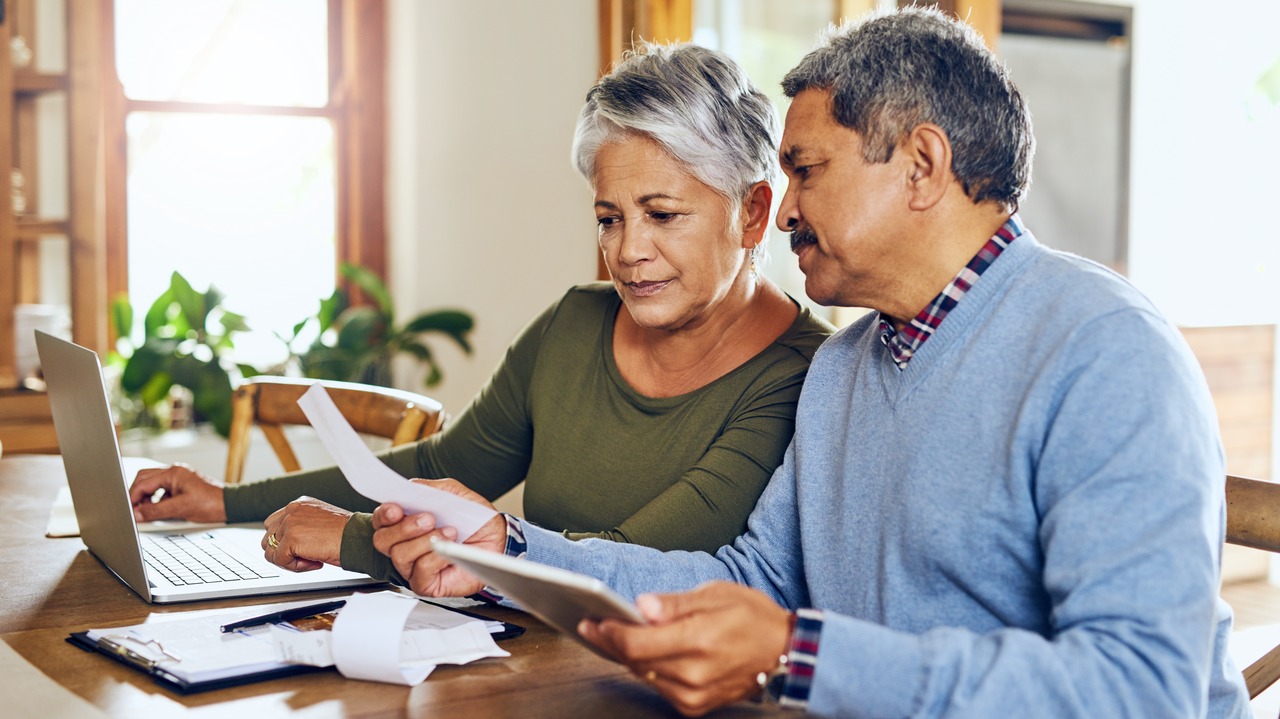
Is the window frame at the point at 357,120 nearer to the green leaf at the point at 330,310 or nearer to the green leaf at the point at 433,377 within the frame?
the green leaf at the point at 330,310

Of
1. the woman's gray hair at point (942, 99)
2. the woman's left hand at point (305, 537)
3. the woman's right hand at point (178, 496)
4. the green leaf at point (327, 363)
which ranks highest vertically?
the woman's gray hair at point (942, 99)

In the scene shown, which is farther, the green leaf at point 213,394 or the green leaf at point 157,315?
the green leaf at point 157,315

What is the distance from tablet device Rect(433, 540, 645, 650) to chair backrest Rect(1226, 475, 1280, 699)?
710 millimetres

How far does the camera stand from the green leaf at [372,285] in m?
4.03

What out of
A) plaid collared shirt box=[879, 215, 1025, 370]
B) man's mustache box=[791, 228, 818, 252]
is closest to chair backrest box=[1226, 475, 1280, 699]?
plaid collared shirt box=[879, 215, 1025, 370]

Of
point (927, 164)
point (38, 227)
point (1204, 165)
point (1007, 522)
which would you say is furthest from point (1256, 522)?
point (38, 227)

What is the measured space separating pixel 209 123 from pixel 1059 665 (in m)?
3.75

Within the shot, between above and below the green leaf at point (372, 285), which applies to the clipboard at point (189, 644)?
below

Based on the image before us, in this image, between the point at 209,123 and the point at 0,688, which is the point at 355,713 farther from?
the point at 209,123

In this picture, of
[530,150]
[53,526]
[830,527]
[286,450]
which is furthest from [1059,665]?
[530,150]

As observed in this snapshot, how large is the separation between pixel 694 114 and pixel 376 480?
71 cm

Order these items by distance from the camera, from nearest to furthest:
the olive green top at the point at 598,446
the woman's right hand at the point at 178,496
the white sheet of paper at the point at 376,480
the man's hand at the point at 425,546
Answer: the white sheet of paper at the point at 376,480
the man's hand at the point at 425,546
the olive green top at the point at 598,446
the woman's right hand at the point at 178,496

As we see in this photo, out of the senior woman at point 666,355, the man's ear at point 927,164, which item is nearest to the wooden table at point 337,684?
the senior woman at point 666,355

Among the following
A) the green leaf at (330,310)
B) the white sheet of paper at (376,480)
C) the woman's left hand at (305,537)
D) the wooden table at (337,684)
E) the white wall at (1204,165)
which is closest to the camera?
the wooden table at (337,684)
